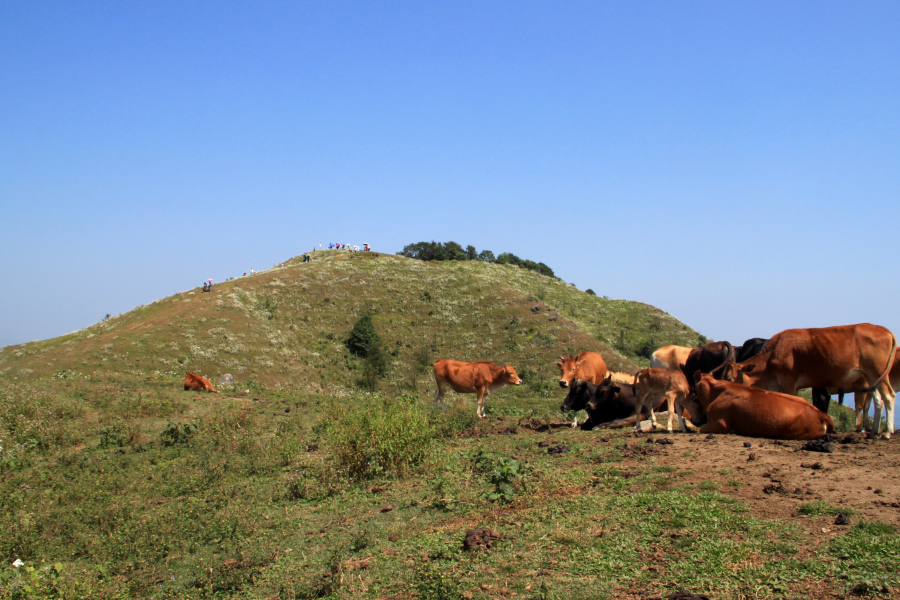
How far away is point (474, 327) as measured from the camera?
183 ft

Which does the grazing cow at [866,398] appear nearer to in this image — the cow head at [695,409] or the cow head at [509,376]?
the cow head at [695,409]

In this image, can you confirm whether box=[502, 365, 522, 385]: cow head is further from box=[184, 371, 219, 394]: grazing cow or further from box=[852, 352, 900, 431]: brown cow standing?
box=[184, 371, 219, 394]: grazing cow

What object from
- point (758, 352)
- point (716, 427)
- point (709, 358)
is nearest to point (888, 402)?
point (716, 427)

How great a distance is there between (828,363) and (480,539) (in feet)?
26.6

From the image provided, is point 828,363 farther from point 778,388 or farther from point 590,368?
point 590,368

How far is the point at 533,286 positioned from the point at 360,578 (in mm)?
70031

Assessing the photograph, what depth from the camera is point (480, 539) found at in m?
6.93

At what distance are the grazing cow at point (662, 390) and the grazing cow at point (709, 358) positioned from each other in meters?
2.52

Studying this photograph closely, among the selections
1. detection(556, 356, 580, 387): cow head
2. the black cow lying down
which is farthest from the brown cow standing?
detection(556, 356, 580, 387): cow head

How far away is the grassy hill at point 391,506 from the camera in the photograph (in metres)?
5.94

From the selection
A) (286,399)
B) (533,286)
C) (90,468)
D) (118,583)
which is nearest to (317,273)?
(533,286)

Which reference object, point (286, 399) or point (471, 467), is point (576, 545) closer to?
point (471, 467)

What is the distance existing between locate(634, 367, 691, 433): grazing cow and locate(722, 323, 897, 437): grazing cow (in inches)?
44.1

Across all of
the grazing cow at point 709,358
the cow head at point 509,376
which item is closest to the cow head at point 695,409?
the grazing cow at point 709,358
